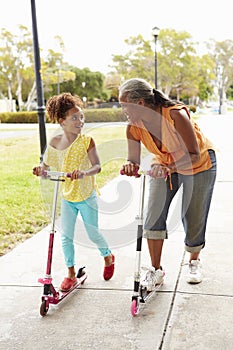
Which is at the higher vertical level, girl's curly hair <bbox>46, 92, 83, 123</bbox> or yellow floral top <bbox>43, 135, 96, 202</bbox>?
girl's curly hair <bbox>46, 92, 83, 123</bbox>

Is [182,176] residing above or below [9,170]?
above

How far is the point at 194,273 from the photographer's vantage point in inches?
127

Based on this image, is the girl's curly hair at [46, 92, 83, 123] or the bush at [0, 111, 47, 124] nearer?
the girl's curly hair at [46, 92, 83, 123]

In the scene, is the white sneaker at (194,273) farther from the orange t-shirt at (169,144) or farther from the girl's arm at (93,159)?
the girl's arm at (93,159)

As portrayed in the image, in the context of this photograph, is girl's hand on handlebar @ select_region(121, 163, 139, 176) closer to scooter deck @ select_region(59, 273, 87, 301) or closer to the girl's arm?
the girl's arm

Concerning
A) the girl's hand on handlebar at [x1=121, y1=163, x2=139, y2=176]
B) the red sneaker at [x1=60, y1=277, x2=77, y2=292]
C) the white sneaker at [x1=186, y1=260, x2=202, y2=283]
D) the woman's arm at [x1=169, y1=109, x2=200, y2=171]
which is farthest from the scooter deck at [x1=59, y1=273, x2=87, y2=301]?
the woman's arm at [x1=169, y1=109, x2=200, y2=171]

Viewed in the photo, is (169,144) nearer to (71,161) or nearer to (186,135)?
(186,135)

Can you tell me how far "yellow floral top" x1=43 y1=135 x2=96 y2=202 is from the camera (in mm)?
2996

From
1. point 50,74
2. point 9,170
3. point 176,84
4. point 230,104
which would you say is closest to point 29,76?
point 50,74

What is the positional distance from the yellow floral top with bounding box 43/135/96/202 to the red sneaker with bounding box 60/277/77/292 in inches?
21.5

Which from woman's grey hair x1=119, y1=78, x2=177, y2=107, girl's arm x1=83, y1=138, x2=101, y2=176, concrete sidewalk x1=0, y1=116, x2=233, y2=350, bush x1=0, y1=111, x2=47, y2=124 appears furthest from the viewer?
bush x1=0, y1=111, x2=47, y2=124

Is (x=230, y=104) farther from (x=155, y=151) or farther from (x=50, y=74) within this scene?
(x=155, y=151)

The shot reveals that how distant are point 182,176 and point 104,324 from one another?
1.03m

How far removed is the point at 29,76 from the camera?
36.7 metres
